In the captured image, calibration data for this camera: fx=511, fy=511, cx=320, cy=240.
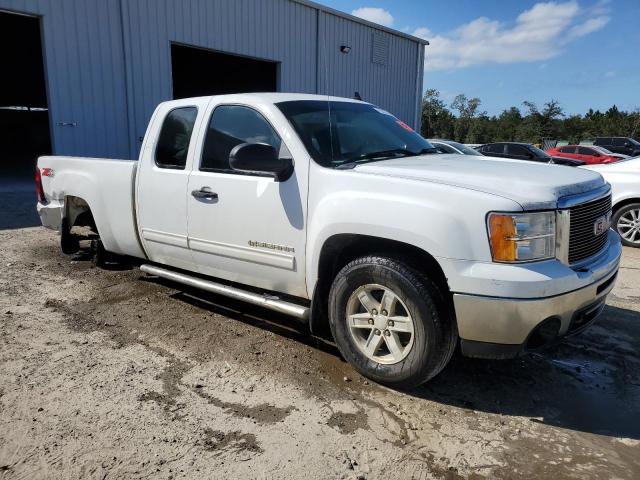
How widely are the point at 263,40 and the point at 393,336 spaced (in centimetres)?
1422

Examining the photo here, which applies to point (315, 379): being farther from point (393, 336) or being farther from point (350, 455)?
point (350, 455)

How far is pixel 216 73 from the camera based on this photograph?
21.9 metres

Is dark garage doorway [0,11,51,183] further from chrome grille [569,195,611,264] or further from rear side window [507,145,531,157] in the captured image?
rear side window [507,145,531,157]

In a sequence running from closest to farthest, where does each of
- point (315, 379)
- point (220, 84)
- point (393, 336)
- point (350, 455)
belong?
point (350, 455), point (393, 336), point (315, 379), point (220, 84)

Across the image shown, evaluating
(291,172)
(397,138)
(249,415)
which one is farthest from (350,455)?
(397,138)

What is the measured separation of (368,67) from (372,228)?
1785 cm

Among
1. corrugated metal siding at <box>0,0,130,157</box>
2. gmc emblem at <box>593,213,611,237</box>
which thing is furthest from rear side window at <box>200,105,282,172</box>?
corrugated metal siding at <box>0,0,130,157</box>

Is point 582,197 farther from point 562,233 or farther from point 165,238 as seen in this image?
point 165,238

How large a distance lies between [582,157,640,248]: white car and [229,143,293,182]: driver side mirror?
642 centimetres

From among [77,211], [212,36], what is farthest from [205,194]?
[212,36]

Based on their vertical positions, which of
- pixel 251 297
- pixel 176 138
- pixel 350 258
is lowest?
pixel 251 297

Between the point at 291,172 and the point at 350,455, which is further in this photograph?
the point at 291,172

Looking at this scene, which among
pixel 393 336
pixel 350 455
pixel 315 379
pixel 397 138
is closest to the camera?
pixel 350 455

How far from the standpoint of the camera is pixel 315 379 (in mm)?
3496
